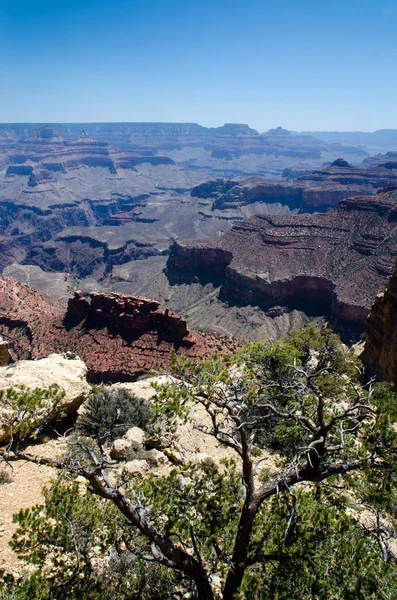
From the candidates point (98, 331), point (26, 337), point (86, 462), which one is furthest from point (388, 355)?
point (26, 337)

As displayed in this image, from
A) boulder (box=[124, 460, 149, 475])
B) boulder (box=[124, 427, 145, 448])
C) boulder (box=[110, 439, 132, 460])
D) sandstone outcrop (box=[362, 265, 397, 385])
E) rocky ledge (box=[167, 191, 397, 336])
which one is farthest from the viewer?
rocky ledge (box=[167, 191, 397, 336])

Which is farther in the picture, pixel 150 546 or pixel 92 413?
pixel 92 413

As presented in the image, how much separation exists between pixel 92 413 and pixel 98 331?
29.8 m

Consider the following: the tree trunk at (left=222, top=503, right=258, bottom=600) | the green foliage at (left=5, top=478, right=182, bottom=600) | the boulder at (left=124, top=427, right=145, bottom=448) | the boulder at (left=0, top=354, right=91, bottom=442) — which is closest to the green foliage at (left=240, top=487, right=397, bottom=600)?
the tree trunk at (left=222, top=503, right=258, bottom=600)

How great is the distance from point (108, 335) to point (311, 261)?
5909 cm

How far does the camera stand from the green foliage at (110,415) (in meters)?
16.2

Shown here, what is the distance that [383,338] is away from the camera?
31.5m

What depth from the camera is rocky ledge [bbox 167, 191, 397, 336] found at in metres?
74.2

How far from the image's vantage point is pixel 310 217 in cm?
10075

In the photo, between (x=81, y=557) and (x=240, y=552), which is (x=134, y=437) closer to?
(x=81, y=557)

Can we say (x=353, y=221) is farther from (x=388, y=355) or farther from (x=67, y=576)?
(x=67, y=576)

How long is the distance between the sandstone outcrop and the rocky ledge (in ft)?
119

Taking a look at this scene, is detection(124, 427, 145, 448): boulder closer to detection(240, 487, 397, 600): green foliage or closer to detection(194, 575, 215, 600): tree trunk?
detection(240, 487, 397, 600): green foliage

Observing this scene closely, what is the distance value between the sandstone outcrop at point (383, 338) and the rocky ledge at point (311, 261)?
36.2 m
